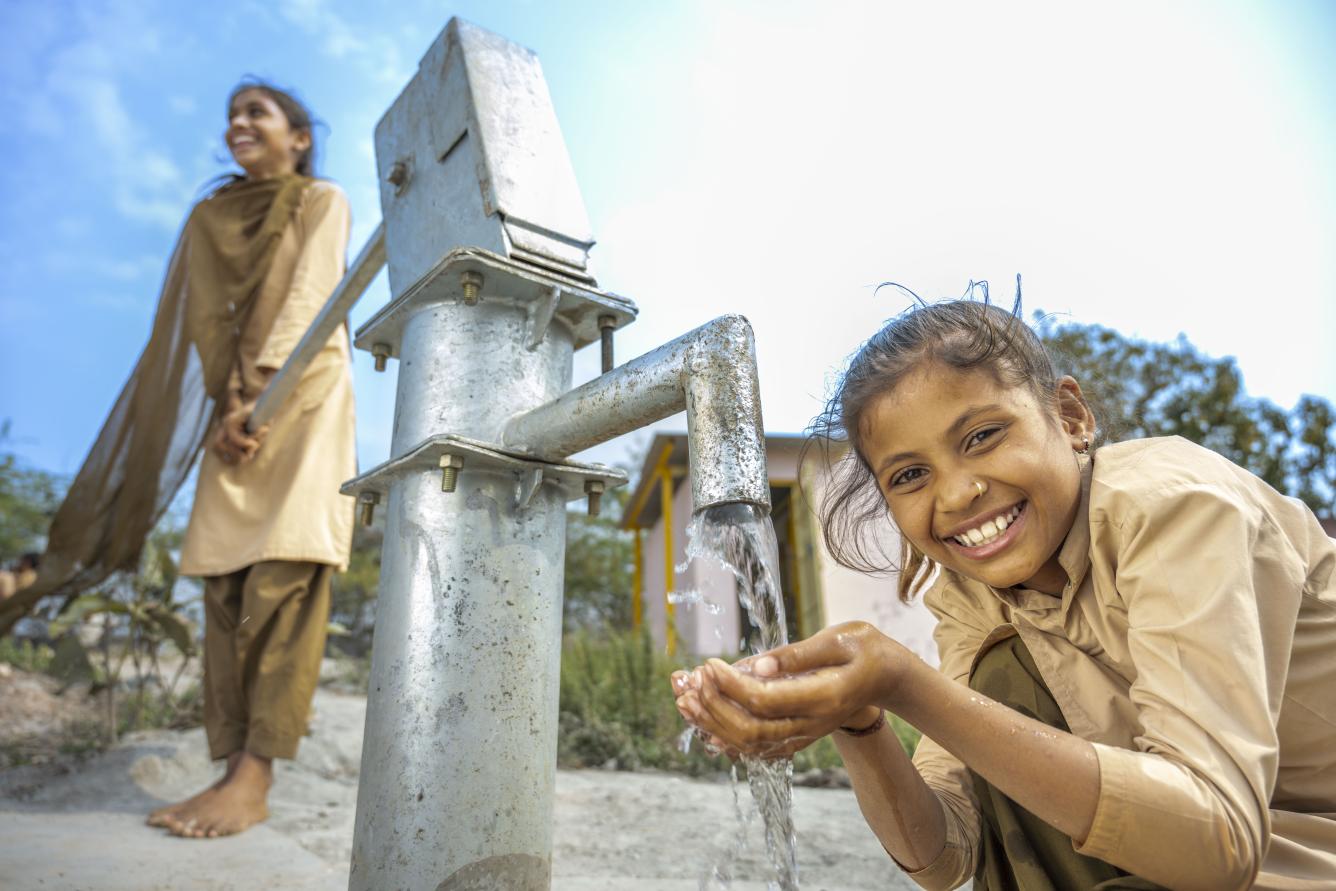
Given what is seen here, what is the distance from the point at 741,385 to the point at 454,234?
0.74 m

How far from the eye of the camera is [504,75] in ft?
5.41

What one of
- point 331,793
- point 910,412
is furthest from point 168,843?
point 910,412

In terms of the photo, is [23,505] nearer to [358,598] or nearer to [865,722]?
[358,598]

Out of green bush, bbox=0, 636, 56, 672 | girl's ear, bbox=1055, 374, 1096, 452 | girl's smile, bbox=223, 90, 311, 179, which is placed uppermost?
girl's smile, bbox=223, 90, 311, 179

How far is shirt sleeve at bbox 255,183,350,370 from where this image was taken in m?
2.82

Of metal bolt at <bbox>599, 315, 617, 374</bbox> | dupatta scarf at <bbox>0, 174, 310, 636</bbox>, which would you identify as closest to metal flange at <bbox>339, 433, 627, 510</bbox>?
metal bolt at <bbox>599, 315, 617, 374</bbox>

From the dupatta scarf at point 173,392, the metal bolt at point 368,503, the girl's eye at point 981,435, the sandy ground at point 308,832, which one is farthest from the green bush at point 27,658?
the girl's eye at point 981,435

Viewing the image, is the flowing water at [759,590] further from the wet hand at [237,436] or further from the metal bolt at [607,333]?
the wet hand at [237,436]

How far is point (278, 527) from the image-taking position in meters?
2.71

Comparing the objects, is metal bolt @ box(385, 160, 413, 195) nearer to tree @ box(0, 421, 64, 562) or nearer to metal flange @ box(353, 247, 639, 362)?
metal flange @ box(353, 247, 639, 362)

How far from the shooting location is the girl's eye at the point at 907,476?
1.29 meters

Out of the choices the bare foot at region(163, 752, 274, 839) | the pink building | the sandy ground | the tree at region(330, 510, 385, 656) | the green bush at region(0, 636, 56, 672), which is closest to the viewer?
the sandy ground

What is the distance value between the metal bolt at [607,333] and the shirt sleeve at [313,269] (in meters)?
1.62

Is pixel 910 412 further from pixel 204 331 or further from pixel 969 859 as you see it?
pixel 204 331
